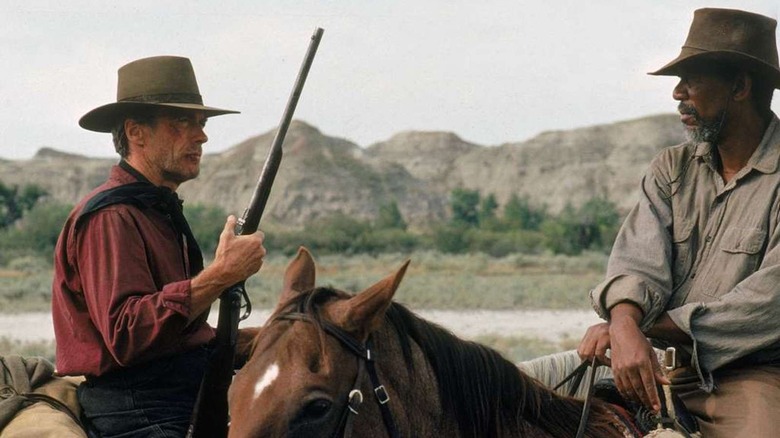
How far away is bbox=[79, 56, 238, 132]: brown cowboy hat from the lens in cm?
495

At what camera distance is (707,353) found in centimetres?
473

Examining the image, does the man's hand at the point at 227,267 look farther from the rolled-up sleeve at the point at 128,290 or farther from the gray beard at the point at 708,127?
the gray beard at the point at 708,127

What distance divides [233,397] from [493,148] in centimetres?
14220

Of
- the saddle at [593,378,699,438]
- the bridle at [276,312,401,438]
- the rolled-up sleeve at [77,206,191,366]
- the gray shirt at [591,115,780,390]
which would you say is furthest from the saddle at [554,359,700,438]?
the rolled-up sleeve at [77,206,191,366]

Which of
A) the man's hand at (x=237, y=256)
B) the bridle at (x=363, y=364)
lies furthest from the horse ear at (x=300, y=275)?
the bridle at (x=363, y=364)

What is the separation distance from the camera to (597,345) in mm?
4883

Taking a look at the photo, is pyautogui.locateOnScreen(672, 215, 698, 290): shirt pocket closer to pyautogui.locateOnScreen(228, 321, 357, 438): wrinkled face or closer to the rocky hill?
pyautogui.locateOnScreen(228, 321, 357, 438): wrinkled face

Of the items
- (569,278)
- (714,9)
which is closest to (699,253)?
(714,9)

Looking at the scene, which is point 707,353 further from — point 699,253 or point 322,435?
point 322,435

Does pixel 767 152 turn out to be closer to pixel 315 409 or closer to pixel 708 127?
pixel 708 127

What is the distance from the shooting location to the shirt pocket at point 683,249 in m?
5.02

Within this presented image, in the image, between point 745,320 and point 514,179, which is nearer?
point 745,320

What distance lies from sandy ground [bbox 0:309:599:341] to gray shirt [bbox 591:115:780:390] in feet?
64.8

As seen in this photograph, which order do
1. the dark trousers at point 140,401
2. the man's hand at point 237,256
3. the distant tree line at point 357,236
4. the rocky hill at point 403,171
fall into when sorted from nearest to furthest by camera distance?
the man's hand at point 237,256, the dark trousers at point 140,401, the distant tree line at point 357,236, the rocky hill at point 403,171
